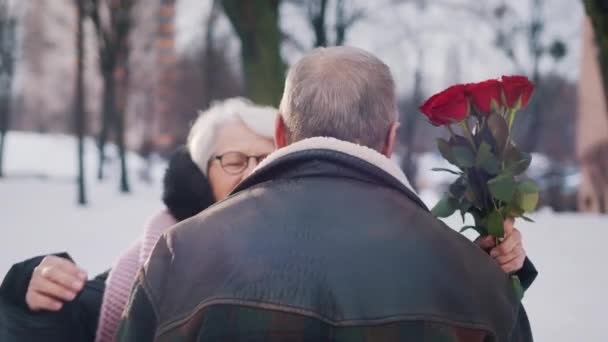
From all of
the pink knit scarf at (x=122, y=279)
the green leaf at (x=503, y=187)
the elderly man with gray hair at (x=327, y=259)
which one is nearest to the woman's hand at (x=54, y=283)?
the elderly man with gray hair at (x=327, y=259)

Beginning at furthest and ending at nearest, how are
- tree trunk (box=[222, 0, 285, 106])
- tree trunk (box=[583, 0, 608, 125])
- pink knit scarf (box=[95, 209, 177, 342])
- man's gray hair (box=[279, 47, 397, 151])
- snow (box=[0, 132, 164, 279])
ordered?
tree trunk (box=[222, 0, 285, 106]), snow (box=[0, 132, 164, 279]), tree trunk (box=[583, 0, 608, 125]), pink knit scarf (box=[95, 209, 177, 342]), man's gray hair (box=[279, 47, 397, 151])

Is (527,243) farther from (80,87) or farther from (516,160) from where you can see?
(80,87)

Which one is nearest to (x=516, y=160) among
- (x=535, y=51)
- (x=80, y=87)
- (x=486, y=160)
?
(x=486, y=160)

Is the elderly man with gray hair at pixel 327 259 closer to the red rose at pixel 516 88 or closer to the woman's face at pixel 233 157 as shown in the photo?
the red rose at pixel 516 88

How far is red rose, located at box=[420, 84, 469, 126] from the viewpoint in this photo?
1749mm

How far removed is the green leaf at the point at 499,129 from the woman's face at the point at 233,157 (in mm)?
1376

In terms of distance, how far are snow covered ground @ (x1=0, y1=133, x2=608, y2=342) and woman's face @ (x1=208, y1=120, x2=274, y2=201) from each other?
0.93 meters

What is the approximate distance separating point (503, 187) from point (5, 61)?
26.4 m

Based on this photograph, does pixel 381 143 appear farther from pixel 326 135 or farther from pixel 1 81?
pixel 1 81

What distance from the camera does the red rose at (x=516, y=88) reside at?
1.81 metres

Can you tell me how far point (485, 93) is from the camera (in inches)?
71.4

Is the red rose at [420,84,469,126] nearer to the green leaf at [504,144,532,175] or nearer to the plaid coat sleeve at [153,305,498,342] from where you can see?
the green leaf at [504,144,532,175]

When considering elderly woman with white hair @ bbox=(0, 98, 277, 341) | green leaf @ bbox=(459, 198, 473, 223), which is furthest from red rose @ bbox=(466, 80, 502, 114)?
elderly woman with white hair @ bbox=(0, 98, 277, 341)

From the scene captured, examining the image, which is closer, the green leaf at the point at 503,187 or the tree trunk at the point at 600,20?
the green leaf at the point at 503,187
